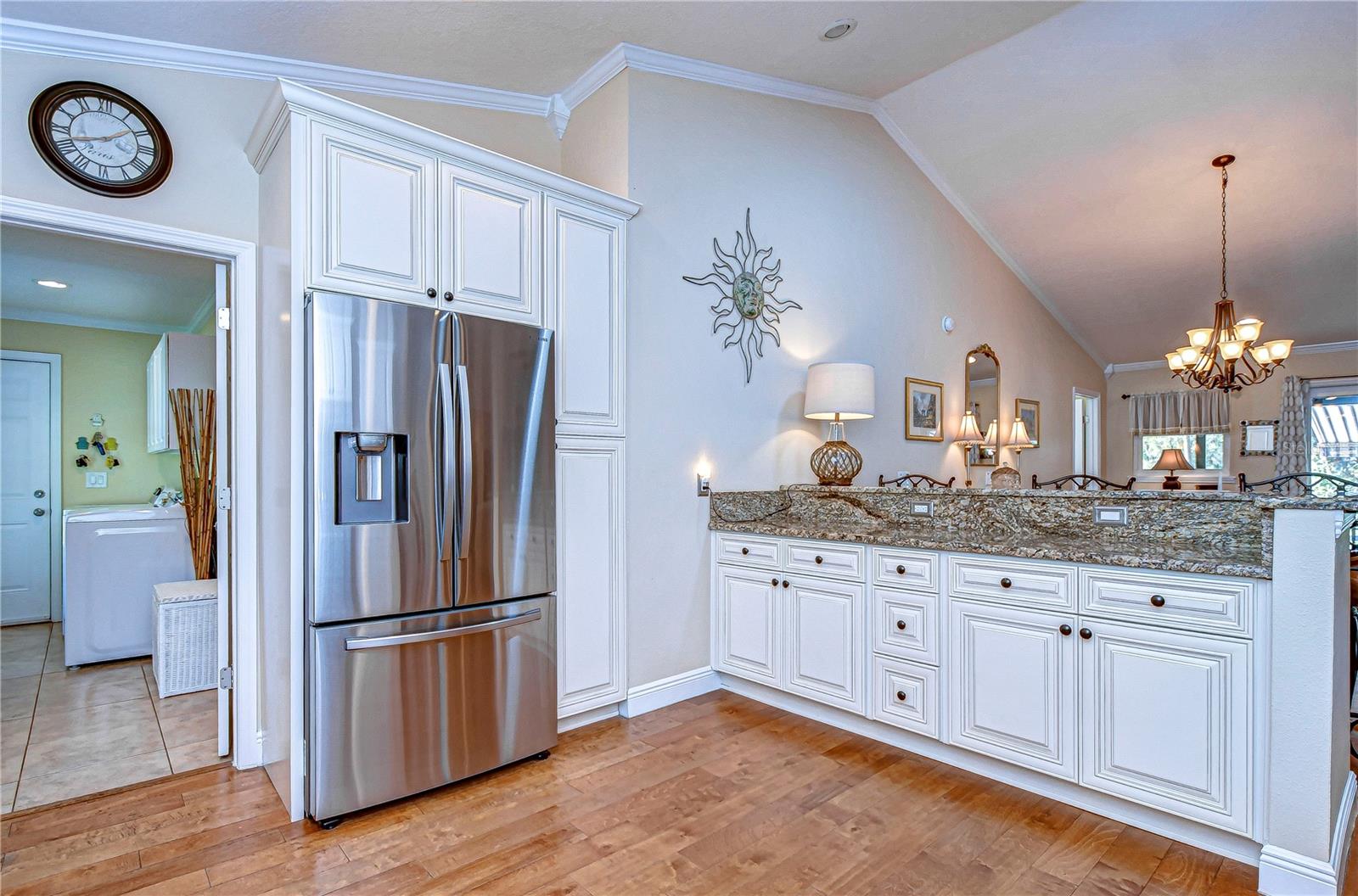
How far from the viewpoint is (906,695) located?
2656 mm

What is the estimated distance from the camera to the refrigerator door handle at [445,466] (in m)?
2.36

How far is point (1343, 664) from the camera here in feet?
6.30

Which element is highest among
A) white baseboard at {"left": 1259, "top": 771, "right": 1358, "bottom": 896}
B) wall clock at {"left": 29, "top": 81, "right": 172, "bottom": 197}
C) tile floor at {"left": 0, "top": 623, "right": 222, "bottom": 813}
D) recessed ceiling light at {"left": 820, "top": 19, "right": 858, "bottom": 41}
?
recessed ceiling light at {"left": 820, "top": 19, "right": 858, "bottom": 41}

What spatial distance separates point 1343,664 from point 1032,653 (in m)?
0.79

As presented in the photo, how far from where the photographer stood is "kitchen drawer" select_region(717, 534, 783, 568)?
3189mm

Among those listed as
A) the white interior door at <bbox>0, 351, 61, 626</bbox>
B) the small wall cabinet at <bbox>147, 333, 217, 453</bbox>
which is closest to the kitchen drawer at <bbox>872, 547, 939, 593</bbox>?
the small wall cabinet at <bbox>147, 333, 217, 453</bbox>

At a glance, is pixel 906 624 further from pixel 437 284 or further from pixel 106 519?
pixel 106 519

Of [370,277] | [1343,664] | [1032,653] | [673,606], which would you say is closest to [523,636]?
[673,606]

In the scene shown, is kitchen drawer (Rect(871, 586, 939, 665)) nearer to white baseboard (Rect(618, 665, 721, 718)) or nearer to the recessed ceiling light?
white baseboard (Rect(618, 665, 721, 718))

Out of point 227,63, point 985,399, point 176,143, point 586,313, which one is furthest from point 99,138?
point 985,399

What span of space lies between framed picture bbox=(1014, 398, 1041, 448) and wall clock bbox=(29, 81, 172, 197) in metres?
6.14

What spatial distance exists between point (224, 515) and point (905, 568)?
2.74 meters

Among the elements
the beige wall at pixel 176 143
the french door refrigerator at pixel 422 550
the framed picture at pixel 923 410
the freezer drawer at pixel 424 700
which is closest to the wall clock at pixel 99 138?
the beige wall at pixel 176 143

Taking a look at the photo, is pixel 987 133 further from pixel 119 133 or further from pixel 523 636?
pixel 119 133
